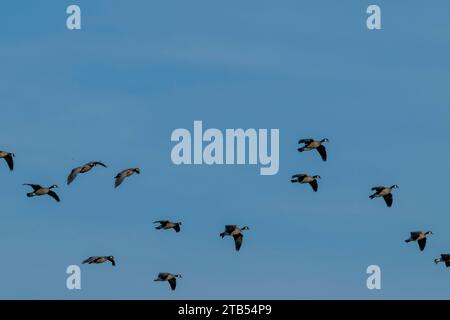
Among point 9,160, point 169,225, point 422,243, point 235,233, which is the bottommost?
point 235,233

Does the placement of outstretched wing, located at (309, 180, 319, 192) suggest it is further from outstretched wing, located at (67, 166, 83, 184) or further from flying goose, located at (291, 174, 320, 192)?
outstretched wing, located at (67, 166, 83, 184)

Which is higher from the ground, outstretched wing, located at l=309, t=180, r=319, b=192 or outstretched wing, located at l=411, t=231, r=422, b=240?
outstretched wing, located at l=309, t=180, r=319, b=192

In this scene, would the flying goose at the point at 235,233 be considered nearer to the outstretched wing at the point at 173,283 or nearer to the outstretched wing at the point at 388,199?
the outstretched wing at the point at 173,283

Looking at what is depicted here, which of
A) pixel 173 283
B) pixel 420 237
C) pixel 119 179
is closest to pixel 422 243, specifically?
pixel 420 237

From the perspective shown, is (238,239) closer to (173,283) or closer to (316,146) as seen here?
(173,283)

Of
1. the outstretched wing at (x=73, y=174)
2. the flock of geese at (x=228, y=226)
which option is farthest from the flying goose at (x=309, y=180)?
the outstretched wing at (x=73, y=174)

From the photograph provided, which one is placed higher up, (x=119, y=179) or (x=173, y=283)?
(x=119, y=179)

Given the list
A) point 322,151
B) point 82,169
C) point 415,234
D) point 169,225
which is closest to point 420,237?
point 415,234

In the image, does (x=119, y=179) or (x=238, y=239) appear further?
(x=238, y=239)

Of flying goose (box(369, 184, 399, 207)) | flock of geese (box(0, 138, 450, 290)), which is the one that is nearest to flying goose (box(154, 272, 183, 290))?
flock of geese (box(0, 138, 450, 290))

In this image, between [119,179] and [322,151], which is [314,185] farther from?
[119,179]
